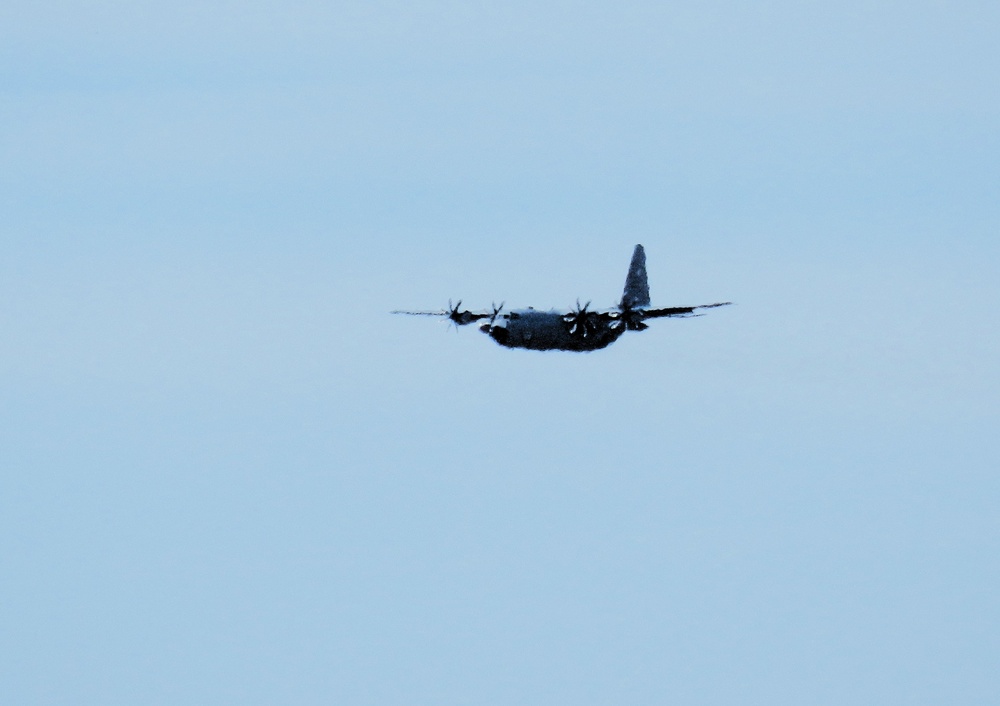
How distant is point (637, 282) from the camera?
399 feet

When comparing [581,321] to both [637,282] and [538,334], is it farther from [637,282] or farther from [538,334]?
[637,282]

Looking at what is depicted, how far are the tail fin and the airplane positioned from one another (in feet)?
46.0

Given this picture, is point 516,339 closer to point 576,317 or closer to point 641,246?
point 576,317

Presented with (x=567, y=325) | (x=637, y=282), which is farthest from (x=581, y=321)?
(x=637, y=282)

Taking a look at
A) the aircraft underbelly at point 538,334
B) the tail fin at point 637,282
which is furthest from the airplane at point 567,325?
the tail fin at point 637,282

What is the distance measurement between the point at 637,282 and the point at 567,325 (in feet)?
66.6

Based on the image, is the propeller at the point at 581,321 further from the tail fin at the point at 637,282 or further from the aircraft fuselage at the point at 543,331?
the tail fin at the point at 637,282

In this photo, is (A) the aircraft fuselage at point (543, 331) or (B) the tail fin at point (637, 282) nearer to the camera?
(A) the aircraft fuselage at point (543, 331)

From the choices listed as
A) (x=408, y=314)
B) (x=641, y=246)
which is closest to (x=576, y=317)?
(x=408, y=314)

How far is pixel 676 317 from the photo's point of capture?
10475cm

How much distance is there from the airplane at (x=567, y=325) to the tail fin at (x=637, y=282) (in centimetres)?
1401

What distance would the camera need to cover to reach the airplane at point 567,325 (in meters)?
102

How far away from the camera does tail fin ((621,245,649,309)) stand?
120750 millimetres

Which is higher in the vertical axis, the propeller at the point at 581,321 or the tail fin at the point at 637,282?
the tail fin at the point at 637,282
